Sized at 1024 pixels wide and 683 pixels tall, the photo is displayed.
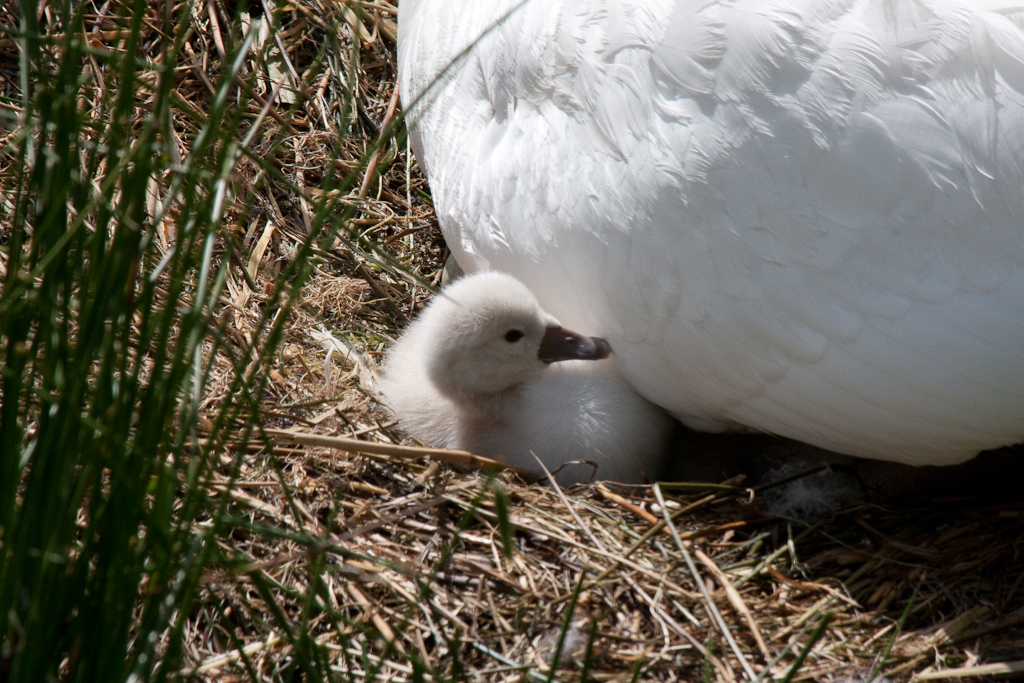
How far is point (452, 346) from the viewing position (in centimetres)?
252

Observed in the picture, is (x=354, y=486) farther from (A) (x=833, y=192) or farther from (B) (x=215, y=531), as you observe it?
(A) (x=833, y=192)

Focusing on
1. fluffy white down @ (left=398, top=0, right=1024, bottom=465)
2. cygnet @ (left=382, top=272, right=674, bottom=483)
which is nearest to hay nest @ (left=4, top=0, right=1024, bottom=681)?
cygnet @ (left=382, top=272, right=674, bottom=483)

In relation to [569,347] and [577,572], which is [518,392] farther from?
[577,572]

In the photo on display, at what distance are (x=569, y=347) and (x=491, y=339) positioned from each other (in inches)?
8.9

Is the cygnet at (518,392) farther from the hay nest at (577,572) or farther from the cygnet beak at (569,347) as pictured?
the hay nest at (577,572)

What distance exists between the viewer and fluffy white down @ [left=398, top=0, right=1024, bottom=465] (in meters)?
1.80

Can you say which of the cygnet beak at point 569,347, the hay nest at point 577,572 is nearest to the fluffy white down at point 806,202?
the cygnet beak at point 569,347

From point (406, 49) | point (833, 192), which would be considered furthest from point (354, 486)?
point (406, 49)

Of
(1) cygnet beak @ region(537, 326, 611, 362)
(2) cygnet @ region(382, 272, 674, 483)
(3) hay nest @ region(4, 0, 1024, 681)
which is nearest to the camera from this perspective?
(3) hay nest @ region(4, 0, 1024, 681)

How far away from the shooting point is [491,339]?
2.49 m

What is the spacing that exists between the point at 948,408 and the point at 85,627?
1526 mm

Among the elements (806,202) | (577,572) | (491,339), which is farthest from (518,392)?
(806,202)

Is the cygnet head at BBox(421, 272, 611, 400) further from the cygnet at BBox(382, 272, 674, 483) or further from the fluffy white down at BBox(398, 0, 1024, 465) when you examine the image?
the fluffy white down at BBox(398, 0, 1024, 465)

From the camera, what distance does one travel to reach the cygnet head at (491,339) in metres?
2.40
